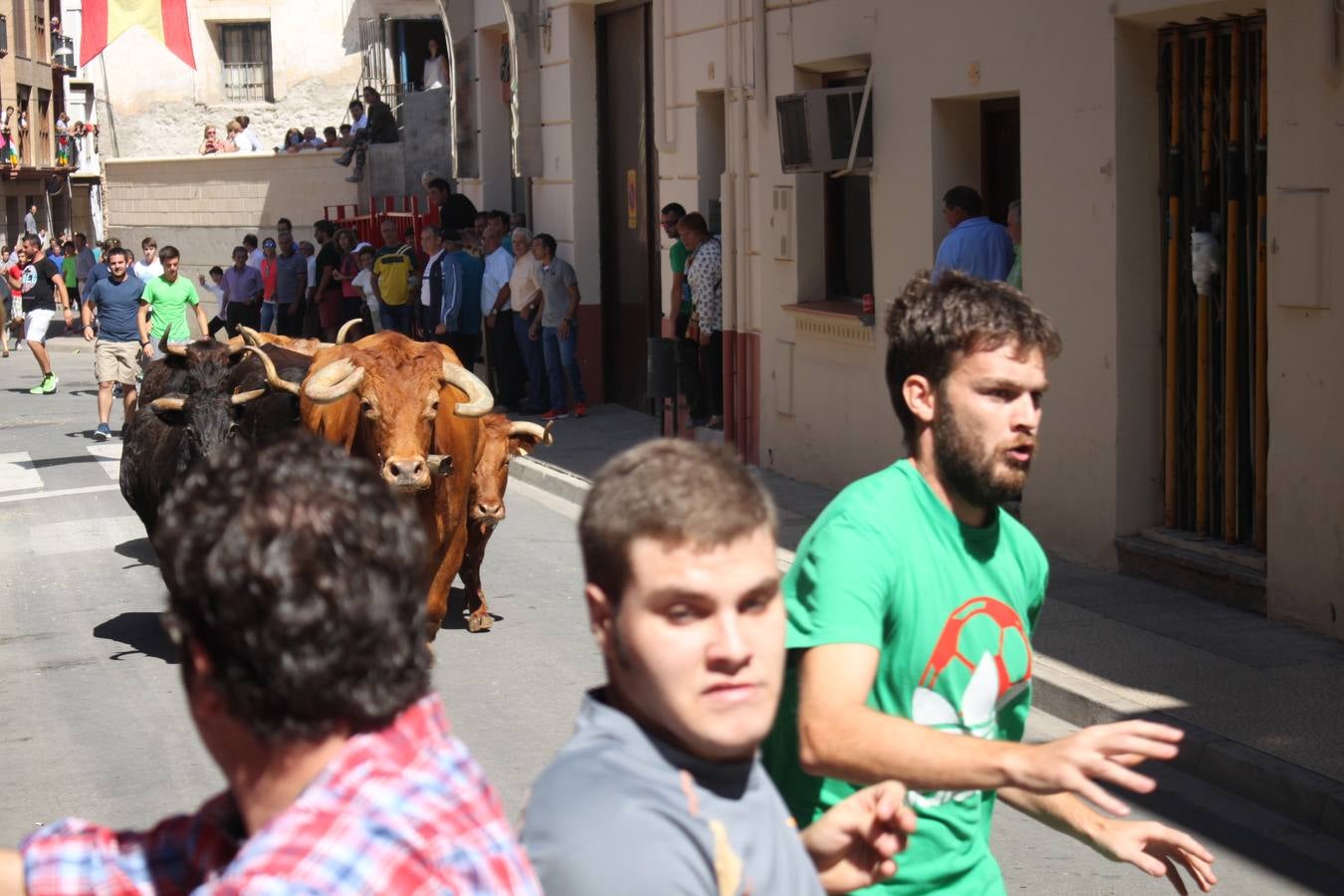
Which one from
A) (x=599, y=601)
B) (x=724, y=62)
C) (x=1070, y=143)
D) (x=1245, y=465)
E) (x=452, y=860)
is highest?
(x=724, y=62)

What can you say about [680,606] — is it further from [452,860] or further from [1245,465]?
[1245,465]

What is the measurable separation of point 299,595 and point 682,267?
15256mm

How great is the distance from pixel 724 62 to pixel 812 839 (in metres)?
13.8

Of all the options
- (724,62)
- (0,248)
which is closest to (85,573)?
(724,62)

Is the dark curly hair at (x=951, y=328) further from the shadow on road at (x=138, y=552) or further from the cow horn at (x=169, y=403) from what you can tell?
the shadow on road at (x=138, y=552)

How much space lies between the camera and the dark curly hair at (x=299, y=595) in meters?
1.92

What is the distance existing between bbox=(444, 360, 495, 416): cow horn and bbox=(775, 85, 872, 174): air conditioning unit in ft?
16.5

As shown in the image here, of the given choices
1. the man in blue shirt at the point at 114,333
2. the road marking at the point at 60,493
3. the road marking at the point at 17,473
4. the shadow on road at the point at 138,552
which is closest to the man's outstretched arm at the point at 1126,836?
the shadow on road at the point at 138,552

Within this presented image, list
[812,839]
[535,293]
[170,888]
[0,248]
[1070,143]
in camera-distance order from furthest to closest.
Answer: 1. [0,248]
2. [535,293]
3. [1070,143]
4. [812,839]
5. [170,888]

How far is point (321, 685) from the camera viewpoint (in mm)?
1931

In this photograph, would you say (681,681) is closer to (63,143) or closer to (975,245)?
(975,245)

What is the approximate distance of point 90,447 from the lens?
20.0m

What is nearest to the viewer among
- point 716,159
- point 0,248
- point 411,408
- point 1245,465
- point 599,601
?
point 599,601

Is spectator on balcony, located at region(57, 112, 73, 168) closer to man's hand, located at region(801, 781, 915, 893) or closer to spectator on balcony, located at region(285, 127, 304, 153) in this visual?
spectator on balcony, located at region(285, 127, 304, 153)
